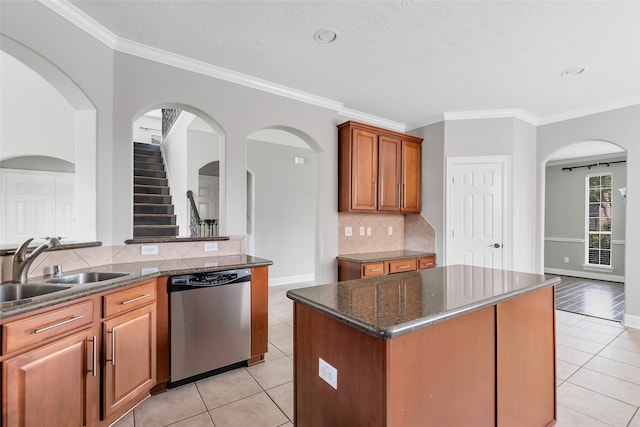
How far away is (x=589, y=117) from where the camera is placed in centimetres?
405

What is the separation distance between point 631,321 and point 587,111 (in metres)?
2.66

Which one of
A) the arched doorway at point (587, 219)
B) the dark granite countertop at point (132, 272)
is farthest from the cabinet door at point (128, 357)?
the arched doorway at point (587, 219)

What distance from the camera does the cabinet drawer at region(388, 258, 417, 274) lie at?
380cm

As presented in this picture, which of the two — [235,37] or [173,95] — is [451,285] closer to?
[235,37]

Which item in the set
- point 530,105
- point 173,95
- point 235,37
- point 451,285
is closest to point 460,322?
point 451,285

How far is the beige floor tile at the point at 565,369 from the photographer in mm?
2604

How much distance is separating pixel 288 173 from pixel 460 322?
495 cm

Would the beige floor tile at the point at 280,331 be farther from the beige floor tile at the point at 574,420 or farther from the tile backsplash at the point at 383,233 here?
the beige floor tile at the point at 574,420

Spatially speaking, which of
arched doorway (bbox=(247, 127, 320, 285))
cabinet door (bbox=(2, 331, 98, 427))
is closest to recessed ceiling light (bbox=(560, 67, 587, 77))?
arched doorway (bbox=(247, 127, 320, 285))

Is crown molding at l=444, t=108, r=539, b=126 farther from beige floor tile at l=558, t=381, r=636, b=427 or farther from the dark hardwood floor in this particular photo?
beige floor tile at l=558, t=381, r=636, b=427

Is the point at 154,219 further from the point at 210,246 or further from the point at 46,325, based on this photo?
the point at 46,325

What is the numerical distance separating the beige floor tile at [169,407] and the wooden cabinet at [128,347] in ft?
0.28

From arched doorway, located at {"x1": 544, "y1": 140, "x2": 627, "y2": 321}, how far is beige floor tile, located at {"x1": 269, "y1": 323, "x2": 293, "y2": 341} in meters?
4.80

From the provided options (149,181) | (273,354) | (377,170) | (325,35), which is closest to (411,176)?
(377,170)
